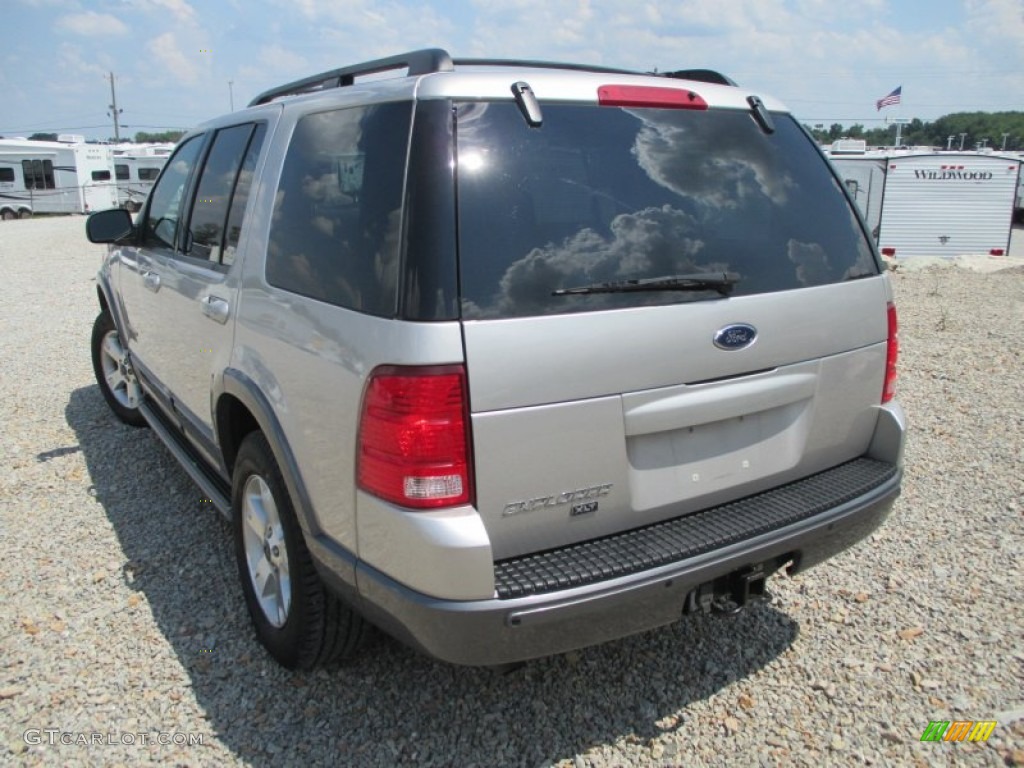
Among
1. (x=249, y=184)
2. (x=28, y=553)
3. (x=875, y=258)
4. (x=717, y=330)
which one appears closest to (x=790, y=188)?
(x=875, y=258)

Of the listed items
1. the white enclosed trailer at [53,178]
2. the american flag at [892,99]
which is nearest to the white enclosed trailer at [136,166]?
the white enclosed trailer at [53,178]

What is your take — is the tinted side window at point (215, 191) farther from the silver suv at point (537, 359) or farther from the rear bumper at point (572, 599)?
the rear bumper at point (572, 599)

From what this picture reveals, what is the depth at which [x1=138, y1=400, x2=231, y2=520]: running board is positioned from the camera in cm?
334

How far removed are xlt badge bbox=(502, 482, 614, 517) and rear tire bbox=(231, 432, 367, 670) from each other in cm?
84

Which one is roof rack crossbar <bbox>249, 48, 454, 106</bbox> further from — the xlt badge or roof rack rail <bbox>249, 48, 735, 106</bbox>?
the xlt badge

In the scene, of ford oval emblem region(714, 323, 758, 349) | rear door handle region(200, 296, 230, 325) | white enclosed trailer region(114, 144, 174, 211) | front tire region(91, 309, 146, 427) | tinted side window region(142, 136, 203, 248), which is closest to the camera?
ford oval emblem region(714, 323, 758, 349)

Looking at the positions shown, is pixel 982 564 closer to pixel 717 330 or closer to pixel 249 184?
pixel 717 330

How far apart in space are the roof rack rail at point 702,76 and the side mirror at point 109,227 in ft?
10.0

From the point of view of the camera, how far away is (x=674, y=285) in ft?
7.49

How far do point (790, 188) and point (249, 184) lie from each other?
200cm

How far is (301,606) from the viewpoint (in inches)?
103

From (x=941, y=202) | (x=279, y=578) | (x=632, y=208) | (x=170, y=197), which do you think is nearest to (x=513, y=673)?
(x=279, y=578)

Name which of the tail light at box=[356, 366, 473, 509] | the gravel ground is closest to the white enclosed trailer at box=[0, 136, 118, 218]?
the gravel ground

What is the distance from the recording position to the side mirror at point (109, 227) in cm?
435
